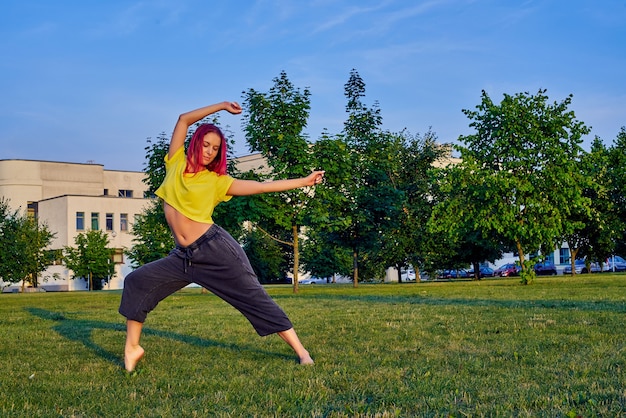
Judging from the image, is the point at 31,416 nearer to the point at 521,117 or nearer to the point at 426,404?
the point at 426,404

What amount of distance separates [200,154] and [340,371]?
7.04 feet

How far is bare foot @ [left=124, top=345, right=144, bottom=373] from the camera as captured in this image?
6483 millimetres

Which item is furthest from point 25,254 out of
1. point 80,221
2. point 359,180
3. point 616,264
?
point 616,264

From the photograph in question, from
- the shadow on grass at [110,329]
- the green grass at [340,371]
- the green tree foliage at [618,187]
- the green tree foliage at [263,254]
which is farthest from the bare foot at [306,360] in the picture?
the green tree foliage at [263,254]

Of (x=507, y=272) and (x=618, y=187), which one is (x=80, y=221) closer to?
(x=507, y=272)

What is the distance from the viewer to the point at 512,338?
26.5ft

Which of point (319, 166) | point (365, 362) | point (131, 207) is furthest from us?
point (131, 207)

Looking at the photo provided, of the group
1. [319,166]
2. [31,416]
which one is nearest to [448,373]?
[31,416]

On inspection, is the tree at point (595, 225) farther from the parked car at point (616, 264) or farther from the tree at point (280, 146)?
the parked car at point (616, 264)

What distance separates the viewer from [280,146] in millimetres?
28609

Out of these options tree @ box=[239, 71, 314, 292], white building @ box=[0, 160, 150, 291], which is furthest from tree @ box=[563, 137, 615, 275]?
white building @ box=[0, 160, 150, 291]

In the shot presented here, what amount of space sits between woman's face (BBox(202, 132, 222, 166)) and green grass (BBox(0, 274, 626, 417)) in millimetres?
1799

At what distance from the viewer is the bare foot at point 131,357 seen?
648 cm

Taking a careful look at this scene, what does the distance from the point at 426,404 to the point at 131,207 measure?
8690 centimetres
